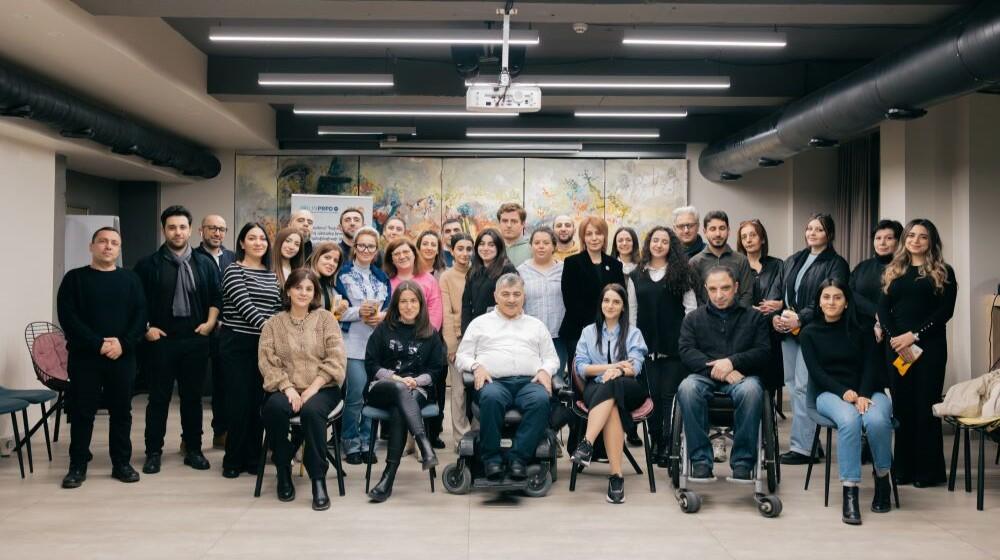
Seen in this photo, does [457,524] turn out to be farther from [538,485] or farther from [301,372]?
[301,372]

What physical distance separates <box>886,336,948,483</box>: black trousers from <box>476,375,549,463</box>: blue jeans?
83.7 inches

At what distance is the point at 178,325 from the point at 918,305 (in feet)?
14.8

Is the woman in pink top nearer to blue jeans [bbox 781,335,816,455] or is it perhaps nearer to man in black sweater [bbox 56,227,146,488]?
man in black sweater [bbox 56,227,146,488]

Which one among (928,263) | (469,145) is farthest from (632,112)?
(928,263)

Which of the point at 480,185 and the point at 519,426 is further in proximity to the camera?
the point at 480,185

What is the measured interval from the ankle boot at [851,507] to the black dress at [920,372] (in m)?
0.91

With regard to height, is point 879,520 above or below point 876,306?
below

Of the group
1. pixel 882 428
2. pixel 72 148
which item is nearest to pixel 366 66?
→ pixel 72 148

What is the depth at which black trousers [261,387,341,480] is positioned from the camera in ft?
15.9

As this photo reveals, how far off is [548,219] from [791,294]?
6115 millimetres

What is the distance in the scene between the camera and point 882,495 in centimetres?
475

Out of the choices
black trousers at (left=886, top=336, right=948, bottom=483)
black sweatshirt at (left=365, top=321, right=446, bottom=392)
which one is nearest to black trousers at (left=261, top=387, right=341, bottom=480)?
black sweatshirt at (left=365, top=321, right=446, bottom=392)

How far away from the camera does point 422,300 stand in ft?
17.5

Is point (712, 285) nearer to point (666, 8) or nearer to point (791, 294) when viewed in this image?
point (791, 294)
